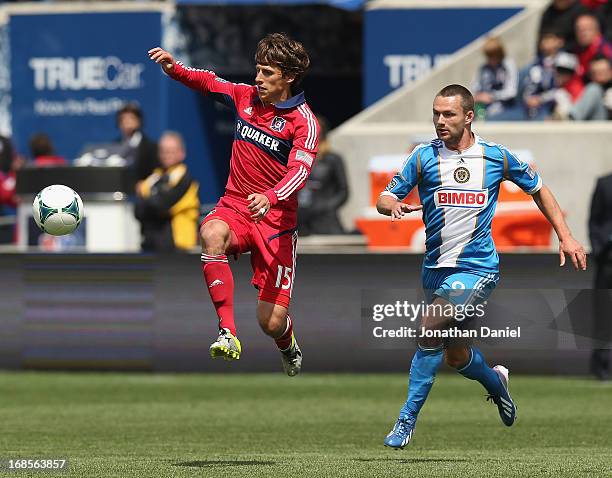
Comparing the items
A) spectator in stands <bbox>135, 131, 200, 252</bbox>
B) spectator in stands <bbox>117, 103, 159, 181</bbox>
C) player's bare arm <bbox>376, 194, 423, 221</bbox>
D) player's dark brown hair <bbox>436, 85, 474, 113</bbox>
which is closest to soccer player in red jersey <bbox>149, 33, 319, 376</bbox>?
player's bare arm <bbox>376, 194, 423, 221</bbox>

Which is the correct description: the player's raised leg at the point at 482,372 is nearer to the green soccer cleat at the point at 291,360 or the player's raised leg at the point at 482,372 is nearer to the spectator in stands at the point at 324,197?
the green soccer cleat at the point at 291,360

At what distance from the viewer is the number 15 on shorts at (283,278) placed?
37.4ft

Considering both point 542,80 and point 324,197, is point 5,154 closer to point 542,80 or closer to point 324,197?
point 324,197

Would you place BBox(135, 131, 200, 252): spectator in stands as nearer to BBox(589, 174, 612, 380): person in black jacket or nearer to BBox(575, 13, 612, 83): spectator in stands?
BBox(589, 174, 612, 380): person in black jacket

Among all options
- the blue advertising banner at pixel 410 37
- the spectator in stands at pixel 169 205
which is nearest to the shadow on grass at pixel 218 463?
the spectator in stands at pixel 169 205

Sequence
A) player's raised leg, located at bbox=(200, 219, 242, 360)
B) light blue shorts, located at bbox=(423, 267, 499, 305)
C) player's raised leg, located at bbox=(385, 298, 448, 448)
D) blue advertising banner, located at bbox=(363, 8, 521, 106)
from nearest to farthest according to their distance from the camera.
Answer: light blue shorts, located at bbox=(423, 267, 499, 305), player's raised leg, located at bbox=(385, 298, 448, 448), player's raised leg, located at bbox=(200, 219, 242, 360), blue advertising banner, located at bbox=(363, 8, 521, 106)

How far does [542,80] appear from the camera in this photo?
19828 millimetres

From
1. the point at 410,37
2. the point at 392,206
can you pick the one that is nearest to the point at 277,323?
the point at 392,206

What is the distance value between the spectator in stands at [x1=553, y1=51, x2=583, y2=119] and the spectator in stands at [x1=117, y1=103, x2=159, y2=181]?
506cm

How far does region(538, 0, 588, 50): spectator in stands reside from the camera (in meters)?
20.0

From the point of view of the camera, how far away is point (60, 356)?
17828 millimetres

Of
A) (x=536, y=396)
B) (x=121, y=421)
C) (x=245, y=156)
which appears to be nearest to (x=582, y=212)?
(x=536, y=396)

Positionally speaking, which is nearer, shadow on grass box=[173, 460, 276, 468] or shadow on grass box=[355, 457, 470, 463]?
shadow on grass box=[173, 460, 276, 468]

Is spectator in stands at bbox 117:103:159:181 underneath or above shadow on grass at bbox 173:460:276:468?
above
